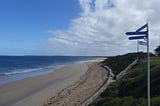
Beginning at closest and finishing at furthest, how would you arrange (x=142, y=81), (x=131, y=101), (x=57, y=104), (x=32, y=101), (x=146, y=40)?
(x=146, y=40) < (x=131, y=101) < (x=142, y=81) < (x=57, y=104) < (x=32, y=101)

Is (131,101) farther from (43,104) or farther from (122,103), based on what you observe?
(43,104)

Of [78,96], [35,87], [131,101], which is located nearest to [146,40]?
[131,101]

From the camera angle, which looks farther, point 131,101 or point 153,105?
point 131,101

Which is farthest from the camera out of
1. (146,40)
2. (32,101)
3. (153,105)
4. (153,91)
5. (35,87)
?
(35,87)

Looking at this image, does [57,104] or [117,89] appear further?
[57,104]

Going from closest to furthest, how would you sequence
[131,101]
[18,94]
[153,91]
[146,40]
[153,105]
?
[146,40] → [153,105] → [131,101] → [153,91] → [18,94]

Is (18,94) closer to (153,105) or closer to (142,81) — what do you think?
(142,81)

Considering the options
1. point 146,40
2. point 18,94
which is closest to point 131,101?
point 146,40

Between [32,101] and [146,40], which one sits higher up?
[146,40]

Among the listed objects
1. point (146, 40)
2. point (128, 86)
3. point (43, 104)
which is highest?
point (146, 40)
